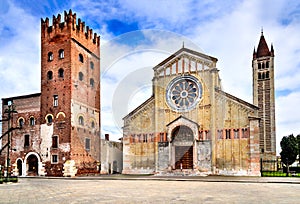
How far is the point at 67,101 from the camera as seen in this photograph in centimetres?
3709

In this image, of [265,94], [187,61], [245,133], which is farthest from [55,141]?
[265,94]

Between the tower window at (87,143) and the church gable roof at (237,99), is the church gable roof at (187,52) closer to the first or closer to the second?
the church gable roof at (237,99)

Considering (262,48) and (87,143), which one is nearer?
(87,143)

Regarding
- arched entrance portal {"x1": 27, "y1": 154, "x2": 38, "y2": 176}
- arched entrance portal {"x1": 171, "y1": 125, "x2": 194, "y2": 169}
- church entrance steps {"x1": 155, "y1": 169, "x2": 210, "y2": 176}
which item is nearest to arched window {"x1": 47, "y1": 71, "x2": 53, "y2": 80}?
arched entrance portal {"x1": 27, "y1": 154, "x2": 38, "y2": 176}

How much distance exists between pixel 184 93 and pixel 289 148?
1332 inches

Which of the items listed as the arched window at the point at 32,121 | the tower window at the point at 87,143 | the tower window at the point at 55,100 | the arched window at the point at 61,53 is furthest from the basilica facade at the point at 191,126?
the arched window at the point at 32,121

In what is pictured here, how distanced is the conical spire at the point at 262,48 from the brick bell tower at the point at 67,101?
39.3 m

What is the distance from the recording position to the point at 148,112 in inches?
1501

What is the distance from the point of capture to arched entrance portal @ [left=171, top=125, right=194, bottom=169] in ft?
116

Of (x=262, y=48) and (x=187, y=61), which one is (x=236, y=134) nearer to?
(x=187, y=61)

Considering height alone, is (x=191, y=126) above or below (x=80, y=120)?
below

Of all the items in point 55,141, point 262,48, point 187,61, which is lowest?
point 55,141

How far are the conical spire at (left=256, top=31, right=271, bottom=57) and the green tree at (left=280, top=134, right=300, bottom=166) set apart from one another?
57.5 feet

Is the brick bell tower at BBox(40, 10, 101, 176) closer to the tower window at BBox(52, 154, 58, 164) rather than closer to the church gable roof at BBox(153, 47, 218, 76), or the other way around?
the tower window at BBox(52, 154, 58, 164)
